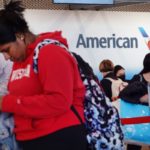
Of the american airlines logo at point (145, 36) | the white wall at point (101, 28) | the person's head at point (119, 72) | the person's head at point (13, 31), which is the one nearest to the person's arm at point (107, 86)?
the person's head at point (119, 72)

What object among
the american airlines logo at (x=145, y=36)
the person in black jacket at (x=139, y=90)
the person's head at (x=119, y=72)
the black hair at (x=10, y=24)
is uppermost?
the black hair at (x=10, y=24)

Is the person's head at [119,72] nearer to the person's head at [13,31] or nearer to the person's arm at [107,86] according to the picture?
the person's arm at [107,86]

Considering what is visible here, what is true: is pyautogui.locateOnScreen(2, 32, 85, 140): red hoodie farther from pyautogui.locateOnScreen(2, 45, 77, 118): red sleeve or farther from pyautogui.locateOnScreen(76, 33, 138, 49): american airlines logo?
pyautogui.locateOnScreen(76, 33, 138, 49): american airlines logo

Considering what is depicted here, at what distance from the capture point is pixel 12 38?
1846 mm

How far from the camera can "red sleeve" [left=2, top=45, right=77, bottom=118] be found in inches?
69.6

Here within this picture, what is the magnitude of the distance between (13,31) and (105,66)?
5.05 metres

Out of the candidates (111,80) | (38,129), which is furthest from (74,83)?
(111,80)

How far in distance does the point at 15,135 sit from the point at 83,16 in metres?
5.45

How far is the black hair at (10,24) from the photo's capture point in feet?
5.99

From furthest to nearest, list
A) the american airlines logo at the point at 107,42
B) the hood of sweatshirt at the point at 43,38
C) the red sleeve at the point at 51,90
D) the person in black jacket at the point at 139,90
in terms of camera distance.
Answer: the american airlines logo at the point at 107,42, the person in black jacket at the point at 139,90, the hood of sweatshirt at the point at 43,38, the red sleeve at the point at 51,90

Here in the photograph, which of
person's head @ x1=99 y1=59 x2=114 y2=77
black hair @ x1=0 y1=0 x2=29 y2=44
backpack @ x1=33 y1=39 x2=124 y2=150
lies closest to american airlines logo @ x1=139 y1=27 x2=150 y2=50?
person's head @ x1=99 y1=59 x2=114 y2=77

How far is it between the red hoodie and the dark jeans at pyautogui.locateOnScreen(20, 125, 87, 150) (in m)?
0.02

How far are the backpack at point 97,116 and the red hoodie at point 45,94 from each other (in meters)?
0.04

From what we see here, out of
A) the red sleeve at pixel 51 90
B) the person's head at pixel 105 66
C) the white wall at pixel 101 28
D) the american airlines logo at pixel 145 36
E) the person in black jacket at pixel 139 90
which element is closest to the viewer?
the red sleeve at pixel 51 90
